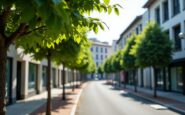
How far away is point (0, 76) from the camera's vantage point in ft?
16.6

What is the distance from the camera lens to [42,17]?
296cm

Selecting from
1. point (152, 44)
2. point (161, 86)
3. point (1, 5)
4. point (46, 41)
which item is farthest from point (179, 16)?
point (1, 5)

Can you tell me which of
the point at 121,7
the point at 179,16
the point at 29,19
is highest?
the point at 179,16

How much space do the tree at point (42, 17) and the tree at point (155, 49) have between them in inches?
824

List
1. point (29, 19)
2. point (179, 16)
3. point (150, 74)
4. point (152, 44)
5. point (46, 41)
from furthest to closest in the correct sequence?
point (150, 74), point (179, 16), point (152, 44), point (46, 41), point (29, 19)

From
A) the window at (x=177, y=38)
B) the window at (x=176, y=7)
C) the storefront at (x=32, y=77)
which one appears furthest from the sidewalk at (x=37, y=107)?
the window at (x=176, y=7)

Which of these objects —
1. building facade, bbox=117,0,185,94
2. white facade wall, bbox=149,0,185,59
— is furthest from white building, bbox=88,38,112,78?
white facade wall, bbox=149,0,185,59

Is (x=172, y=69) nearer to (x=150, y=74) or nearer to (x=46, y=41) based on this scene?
(x=150, y=74)

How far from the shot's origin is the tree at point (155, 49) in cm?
2573

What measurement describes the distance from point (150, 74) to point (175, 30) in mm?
10373

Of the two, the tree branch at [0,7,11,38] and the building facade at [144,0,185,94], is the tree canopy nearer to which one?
the building facade at [144,0,185,94]

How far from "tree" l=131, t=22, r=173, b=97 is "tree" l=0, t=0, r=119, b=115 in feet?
68.6

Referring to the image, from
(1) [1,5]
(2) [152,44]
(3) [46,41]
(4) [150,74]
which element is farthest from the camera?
(4) [150,74]

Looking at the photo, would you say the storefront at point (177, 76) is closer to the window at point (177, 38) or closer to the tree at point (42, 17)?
the window at point (177, 38)
